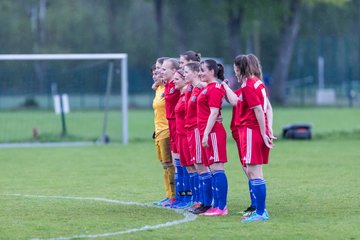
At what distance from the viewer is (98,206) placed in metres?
12.2

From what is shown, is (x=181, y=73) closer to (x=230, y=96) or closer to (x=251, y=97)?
(x=230, y=96)

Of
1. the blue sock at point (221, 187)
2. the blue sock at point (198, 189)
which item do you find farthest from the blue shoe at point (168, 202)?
the blue sock at point (221, 187)

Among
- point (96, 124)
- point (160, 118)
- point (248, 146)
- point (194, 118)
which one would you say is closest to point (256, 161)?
point (248, 146)

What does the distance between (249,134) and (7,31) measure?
56.4m

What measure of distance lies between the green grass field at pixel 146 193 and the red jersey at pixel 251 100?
46.4 inches

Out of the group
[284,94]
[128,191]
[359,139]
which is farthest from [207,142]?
[284,94]

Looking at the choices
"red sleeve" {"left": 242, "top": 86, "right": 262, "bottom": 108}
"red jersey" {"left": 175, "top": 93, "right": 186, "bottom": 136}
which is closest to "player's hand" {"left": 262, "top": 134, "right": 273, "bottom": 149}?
"red sleeve" {"left": 242, "top": 86, "right": 262, "bottom": 108}

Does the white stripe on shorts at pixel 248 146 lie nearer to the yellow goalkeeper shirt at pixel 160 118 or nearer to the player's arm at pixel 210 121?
the player's arm at pixel 210 121

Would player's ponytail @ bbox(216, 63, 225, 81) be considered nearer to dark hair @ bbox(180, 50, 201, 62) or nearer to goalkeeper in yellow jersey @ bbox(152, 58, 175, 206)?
dark hair @ bbox(180, 50, 201, 62)

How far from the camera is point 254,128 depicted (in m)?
10.6

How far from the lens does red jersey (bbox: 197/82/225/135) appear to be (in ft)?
35.9

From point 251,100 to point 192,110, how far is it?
1109 millimetres

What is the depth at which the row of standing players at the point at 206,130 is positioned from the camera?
10.6 m

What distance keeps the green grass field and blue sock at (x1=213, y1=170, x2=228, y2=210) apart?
0.23 meters
